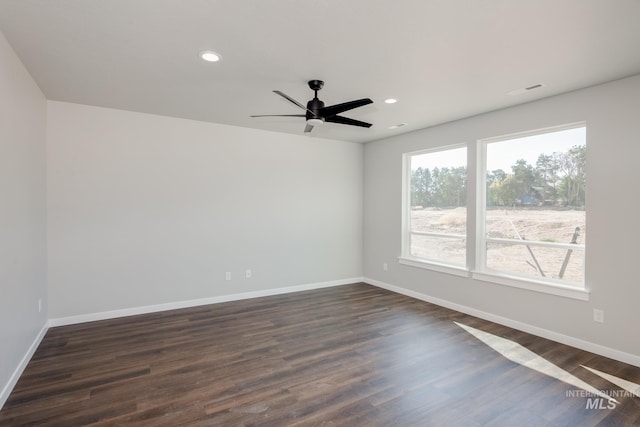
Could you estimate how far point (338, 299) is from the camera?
16.5ft

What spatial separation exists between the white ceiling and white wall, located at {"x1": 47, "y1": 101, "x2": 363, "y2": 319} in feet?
2.24

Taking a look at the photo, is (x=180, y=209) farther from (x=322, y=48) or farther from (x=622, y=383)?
(x=622, y=383)

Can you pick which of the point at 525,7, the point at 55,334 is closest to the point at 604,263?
the point at 525,7

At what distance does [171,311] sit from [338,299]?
2.42 m

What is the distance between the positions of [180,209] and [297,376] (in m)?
2.94

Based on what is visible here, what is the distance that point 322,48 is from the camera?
99.1 inches

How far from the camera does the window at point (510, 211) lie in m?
3.50

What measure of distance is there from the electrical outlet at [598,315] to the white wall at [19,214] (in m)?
5.14

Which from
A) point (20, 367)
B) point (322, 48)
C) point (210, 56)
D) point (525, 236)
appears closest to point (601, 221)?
point (525, 236)

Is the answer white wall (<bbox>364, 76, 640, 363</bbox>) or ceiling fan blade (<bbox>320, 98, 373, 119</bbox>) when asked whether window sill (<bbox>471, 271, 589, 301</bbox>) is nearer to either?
white wall (<bbox>364, 76, 640, 363</bbox>)

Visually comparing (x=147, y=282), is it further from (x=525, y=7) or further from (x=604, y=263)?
(x=604, y=263)

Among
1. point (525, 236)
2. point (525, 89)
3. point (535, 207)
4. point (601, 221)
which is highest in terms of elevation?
point (525, 89)

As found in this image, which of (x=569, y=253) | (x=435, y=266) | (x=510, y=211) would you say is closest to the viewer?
(x=569, y=253)

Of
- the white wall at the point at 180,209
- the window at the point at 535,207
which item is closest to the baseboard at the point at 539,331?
the window at the point at 535,207
